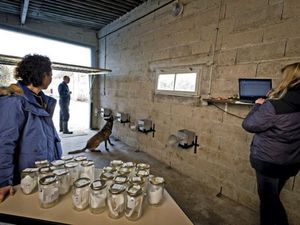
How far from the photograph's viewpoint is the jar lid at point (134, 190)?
813 millimetres

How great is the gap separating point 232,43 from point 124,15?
2985mm

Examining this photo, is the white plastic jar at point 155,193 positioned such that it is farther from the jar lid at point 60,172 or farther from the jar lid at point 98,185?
the jar lid at point 60,172

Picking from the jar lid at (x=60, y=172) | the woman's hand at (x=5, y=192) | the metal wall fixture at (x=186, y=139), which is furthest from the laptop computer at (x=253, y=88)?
the woman's hand at (x=5, y=192)

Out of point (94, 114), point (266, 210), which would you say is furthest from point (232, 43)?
point (94, 114)

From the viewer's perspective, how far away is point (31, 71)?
4.11 ft

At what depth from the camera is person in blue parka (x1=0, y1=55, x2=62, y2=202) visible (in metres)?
1.03

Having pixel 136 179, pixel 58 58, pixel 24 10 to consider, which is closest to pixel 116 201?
pixel 136 179

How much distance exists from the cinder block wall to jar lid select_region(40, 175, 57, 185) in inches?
76.8

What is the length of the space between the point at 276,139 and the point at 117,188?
1.23 m

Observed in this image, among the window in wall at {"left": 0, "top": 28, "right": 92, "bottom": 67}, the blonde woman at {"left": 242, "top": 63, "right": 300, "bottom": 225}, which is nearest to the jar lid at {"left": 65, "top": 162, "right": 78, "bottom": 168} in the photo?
the blonde woman at {"left": 242, "top": 63, "right": 300, "bottom": 225}

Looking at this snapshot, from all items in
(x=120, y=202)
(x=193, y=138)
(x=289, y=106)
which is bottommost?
(x=193, y=138)

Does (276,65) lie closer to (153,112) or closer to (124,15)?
(153,112)

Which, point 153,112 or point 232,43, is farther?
point 153,112

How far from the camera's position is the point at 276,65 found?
6.02 feet
